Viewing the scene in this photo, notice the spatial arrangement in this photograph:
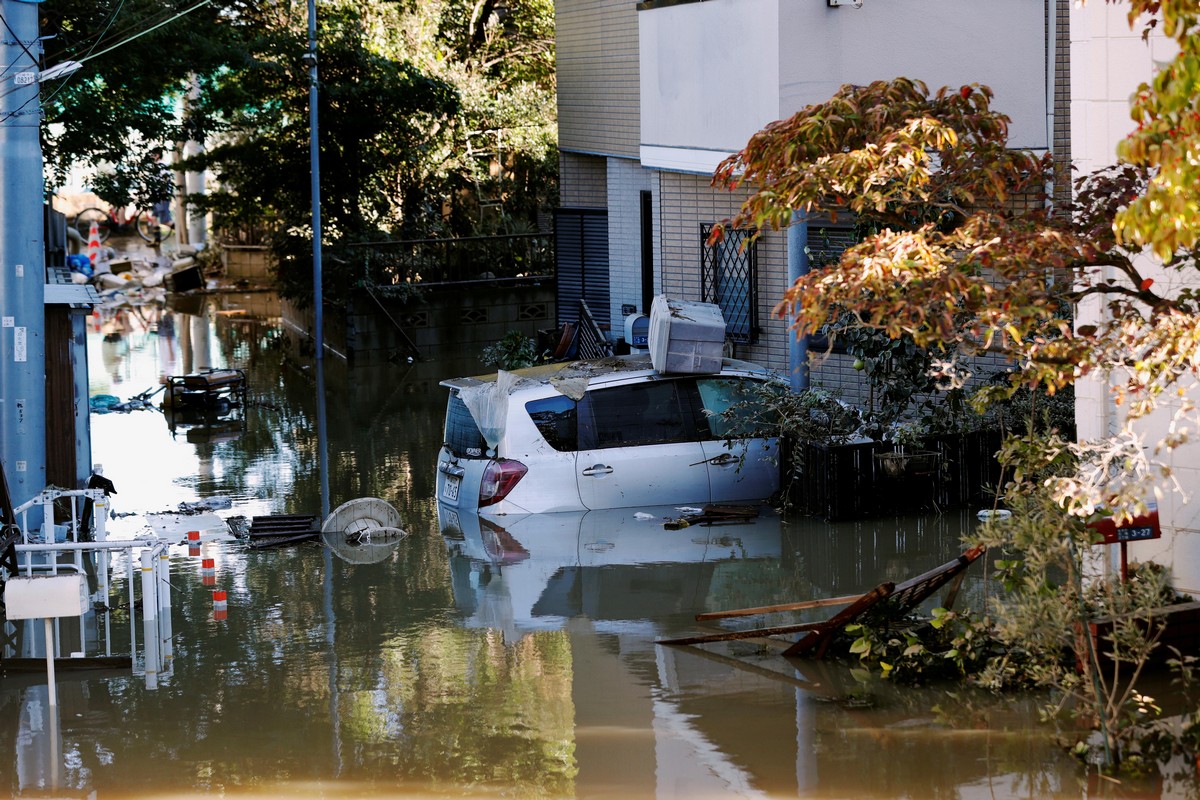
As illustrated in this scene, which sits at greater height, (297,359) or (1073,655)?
(297,359)

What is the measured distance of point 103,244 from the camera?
42.2 m

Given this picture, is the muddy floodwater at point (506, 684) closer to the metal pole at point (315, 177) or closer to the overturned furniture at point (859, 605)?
the overturned furniture at point (859, 605)

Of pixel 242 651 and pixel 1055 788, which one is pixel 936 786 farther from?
pixel 242 651

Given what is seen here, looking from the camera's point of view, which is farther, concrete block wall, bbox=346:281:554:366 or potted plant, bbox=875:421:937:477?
concrete block wall, bbox=346:281:554:366

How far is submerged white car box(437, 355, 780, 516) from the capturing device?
13.0m

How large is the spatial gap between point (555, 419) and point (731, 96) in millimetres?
4709

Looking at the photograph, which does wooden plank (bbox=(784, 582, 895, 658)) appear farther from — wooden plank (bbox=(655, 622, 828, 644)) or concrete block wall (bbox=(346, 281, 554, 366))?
concrete block wall (bbox=(346, 281, 554, 366))

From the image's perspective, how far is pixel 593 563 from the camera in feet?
39.3

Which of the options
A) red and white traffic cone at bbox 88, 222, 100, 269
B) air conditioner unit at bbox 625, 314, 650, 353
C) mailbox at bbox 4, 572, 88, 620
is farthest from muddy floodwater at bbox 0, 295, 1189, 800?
red and white traffic cone at bbox 88, 222, 100, 269

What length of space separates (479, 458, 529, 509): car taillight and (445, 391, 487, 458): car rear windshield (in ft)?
0.76

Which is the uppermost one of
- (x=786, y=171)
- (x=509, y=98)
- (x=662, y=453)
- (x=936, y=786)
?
(x=509, y=98)

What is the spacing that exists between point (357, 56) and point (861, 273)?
851 inches

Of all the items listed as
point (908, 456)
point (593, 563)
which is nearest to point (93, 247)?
point (593, 563)

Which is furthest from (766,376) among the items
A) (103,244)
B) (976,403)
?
(103,244)
